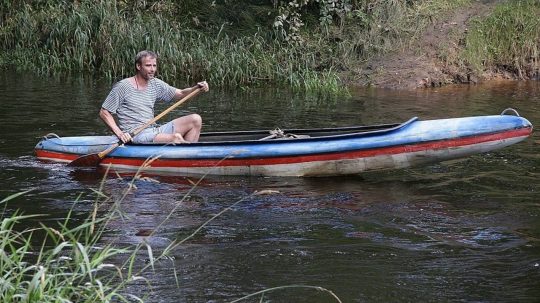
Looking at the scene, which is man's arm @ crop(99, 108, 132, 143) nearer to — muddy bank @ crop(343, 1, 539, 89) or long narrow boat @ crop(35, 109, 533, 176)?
long narrow boat @ crop(35, 109, 533, 176)

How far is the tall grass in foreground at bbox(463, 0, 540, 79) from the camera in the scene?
17047 mm

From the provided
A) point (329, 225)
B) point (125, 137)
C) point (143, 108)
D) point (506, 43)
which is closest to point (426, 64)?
point (506, 43)

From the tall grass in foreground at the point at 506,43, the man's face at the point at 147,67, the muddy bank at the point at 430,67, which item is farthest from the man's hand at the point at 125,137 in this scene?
the tall grass in foreground at the point at 506,43

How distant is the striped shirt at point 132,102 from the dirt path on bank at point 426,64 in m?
8.05

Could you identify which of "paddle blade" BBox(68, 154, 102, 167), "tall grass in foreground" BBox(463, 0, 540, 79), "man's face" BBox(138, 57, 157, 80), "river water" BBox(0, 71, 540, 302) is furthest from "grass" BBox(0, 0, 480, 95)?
"man's face" BBox(138, 57, 157, 80)

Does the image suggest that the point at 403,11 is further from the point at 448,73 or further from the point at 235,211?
the point at 235,211

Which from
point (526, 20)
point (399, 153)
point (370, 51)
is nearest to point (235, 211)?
point (399, 153)

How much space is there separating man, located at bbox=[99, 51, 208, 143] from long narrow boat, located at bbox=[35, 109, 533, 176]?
188 mm

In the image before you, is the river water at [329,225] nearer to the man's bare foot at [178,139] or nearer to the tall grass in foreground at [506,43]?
the man's bare foot at [178,139]

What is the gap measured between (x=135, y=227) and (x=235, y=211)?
96 centimetres

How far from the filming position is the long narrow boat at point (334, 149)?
795cm

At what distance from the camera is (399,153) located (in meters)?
8.14

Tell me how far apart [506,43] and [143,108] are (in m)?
10.6

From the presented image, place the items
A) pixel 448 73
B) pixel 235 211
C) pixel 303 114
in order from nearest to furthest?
pixel 235 211 < pixel 303 114 < pixel 448 73
